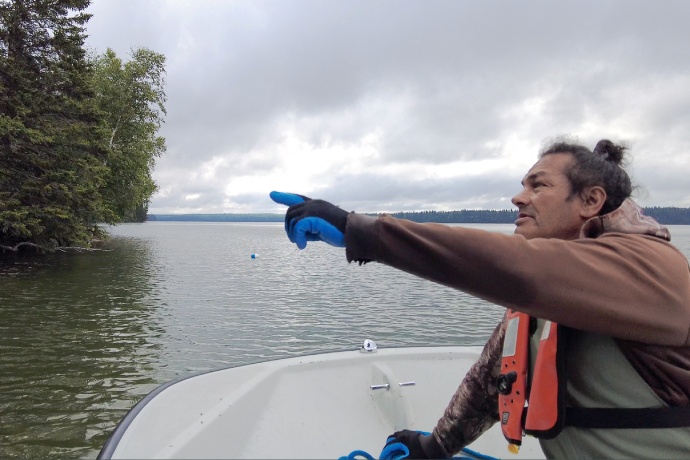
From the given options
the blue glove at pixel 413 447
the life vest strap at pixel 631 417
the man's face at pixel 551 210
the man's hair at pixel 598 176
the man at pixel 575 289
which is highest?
the man's hair at pixel 598 176

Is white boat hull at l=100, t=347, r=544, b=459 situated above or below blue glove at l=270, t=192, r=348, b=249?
below

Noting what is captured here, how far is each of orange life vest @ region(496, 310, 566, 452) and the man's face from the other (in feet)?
1.17

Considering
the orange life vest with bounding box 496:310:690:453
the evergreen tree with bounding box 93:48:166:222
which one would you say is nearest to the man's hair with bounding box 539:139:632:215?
the orange life vest with bounding box 496:310:690:453

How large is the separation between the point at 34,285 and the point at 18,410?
437 inches

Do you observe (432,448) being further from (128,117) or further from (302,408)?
(128,117)

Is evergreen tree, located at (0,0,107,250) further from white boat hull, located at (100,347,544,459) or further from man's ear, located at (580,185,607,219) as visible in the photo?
man's ear, located at (580,185,607,219)

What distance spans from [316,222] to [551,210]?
3.02 feet

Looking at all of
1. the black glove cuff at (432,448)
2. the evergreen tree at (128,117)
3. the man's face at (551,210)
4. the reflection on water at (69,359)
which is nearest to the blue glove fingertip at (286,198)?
the man's face at (551,210)

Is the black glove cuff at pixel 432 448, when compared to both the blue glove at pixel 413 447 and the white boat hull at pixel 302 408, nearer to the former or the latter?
the blue glove at pixel 413 447

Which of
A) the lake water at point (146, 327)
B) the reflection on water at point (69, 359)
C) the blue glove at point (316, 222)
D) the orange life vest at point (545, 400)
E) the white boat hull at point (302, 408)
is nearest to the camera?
the blue glove at point (316, 222)

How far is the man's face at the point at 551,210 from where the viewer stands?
176cm

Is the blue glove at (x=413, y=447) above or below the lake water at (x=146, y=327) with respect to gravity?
above

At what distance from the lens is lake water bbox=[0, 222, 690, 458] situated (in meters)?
6.00

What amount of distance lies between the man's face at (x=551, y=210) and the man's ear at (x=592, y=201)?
2 centimetres
